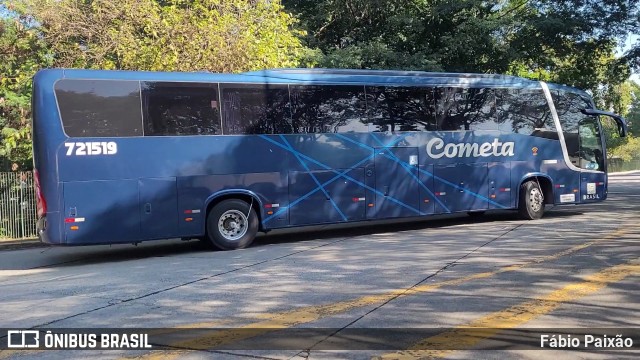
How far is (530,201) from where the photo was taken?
1477 centimetres

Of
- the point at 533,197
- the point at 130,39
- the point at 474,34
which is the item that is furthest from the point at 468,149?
the point at 130,39

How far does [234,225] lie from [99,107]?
3.46 metres

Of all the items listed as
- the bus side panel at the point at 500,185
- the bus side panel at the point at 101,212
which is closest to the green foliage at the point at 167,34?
the bus side panel at the point at 101,212

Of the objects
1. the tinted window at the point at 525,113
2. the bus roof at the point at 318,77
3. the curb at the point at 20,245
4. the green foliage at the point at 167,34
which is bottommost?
the curb at the point at 20,245

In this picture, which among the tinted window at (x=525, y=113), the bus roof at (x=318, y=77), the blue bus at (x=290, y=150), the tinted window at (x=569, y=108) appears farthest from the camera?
the tinted window at (x=569, y=108)

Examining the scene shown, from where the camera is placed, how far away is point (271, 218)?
1198 centimetres

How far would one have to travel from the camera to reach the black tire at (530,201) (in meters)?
14.7

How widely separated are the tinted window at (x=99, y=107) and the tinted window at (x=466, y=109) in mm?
7112

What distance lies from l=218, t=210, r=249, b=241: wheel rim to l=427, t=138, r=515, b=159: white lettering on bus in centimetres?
483

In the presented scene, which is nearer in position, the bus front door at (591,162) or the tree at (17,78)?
the bus front door at (591,162)

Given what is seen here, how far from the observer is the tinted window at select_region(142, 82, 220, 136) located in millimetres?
10789

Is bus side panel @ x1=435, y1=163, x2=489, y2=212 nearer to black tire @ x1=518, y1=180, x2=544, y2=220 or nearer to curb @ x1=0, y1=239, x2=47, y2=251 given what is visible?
black tire @ x1=518, y1=180, x2=544, y2=220

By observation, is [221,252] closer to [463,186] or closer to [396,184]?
[396,184]

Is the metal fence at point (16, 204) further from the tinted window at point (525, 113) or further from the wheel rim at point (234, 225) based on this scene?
the tinted window at point (525, 113)
